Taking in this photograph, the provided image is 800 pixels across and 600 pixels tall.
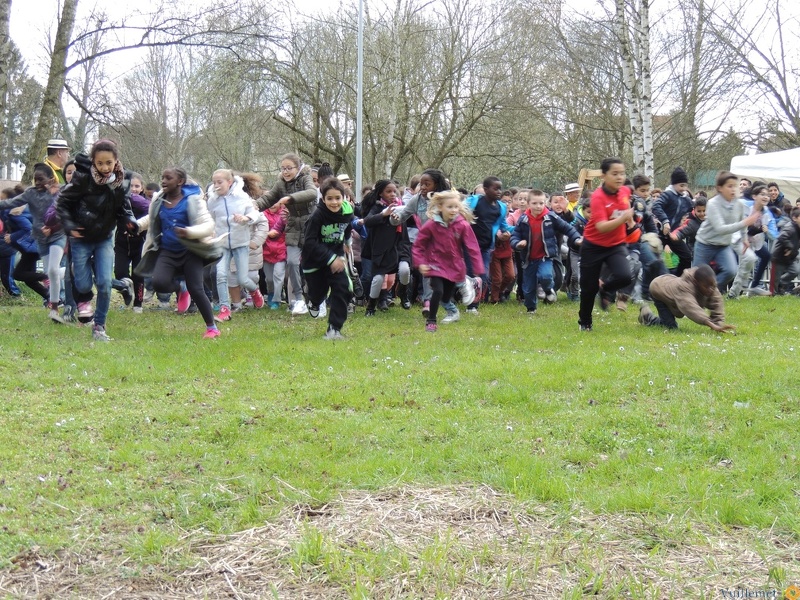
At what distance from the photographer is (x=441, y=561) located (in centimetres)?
371

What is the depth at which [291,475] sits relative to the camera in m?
4.79

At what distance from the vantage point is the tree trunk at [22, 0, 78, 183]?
14.8m

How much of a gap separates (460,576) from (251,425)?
2.56 m

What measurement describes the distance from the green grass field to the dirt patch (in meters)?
0.01

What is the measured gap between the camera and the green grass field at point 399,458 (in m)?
3.71

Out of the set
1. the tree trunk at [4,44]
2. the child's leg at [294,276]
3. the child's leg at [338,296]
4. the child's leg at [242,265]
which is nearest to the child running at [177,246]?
the child's leg at [338,296]

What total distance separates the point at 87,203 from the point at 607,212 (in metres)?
5.98

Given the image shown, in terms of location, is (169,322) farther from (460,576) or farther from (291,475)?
(460,576)

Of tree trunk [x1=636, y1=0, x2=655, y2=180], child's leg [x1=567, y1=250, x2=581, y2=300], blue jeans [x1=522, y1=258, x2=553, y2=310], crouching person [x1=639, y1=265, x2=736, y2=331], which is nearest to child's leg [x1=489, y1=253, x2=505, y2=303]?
blue jeans [x1=522, y1=258, x2=553, y2=310]

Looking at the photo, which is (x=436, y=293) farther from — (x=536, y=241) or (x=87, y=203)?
(x=87, y=203)

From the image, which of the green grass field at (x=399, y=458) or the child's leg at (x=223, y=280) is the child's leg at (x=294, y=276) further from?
the green grass field at (x=399, y=458)

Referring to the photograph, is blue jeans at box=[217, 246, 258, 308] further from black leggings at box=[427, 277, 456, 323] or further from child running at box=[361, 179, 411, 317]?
black leggings at box=[427, 277, 456, 323]

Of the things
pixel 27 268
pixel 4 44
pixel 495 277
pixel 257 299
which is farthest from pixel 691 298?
pixel 4 44

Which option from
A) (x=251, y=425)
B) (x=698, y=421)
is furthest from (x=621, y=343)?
(x=251, y=425)
